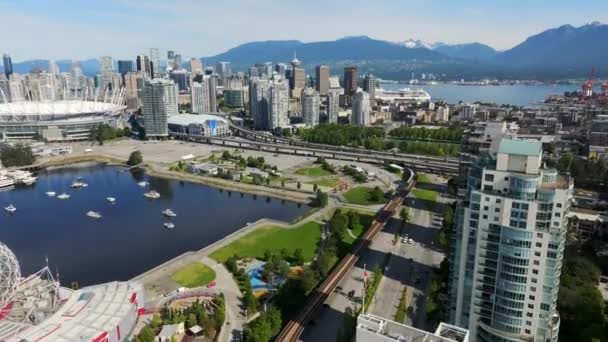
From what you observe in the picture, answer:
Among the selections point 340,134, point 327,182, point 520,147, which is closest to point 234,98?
point 340,134

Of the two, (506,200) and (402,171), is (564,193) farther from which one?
(402,171)

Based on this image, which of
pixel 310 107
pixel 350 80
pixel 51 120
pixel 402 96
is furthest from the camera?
pixel 402 96

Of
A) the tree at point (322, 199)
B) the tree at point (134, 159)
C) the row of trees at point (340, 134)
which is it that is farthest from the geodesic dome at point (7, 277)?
the row of trees at point (340, 134)

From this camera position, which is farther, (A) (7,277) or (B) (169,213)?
(B) (169,213)

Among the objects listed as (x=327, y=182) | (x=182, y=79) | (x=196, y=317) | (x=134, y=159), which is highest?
(x=182, y=79)

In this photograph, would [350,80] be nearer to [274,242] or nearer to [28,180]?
[28,180]

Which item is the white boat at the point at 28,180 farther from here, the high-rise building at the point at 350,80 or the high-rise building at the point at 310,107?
the high-rise building at the point at 350,80
